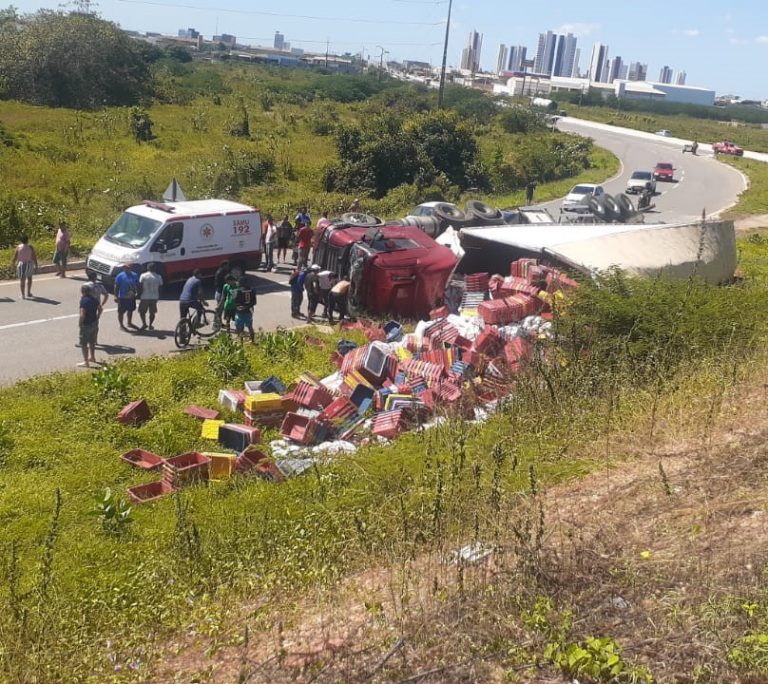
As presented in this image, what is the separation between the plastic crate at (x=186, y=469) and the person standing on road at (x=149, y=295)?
6.06 m

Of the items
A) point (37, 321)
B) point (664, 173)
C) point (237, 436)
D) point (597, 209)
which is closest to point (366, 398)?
point (237, 436)

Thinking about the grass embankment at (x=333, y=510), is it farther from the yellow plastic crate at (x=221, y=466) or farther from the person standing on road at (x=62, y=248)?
the person standing on road at (x=62, y=248)

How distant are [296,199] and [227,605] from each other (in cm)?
2495

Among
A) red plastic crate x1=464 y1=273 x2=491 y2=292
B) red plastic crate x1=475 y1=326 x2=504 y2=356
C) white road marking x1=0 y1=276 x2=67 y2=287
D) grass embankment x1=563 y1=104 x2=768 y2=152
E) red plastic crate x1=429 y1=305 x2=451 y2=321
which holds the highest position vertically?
grass embankment x1=563 y1=104 x2=768 y2=152

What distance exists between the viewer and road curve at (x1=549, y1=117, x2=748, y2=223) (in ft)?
125

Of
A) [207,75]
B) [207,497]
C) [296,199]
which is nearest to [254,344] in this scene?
[207,497]

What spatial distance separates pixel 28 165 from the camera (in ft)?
95.2

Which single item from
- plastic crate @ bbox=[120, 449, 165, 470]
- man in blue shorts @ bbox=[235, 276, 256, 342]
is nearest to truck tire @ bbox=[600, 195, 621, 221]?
man in blue shorts @ bbox=[235, 276, 256, 342]

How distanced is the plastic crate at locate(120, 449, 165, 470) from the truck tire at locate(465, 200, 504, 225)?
14765 mm

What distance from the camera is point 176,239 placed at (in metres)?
16.8

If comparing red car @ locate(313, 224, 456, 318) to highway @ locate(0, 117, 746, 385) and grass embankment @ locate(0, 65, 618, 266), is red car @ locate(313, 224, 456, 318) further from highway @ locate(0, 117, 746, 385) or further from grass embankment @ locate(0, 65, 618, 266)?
grass embankment @ locate(0, 65, 618, 266)

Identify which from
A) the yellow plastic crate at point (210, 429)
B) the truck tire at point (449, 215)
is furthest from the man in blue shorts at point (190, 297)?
the truck tire at point (449, 215)

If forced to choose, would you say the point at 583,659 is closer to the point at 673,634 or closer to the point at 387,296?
the point at 673,634

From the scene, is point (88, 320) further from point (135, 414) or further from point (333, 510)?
point (333, 510)
